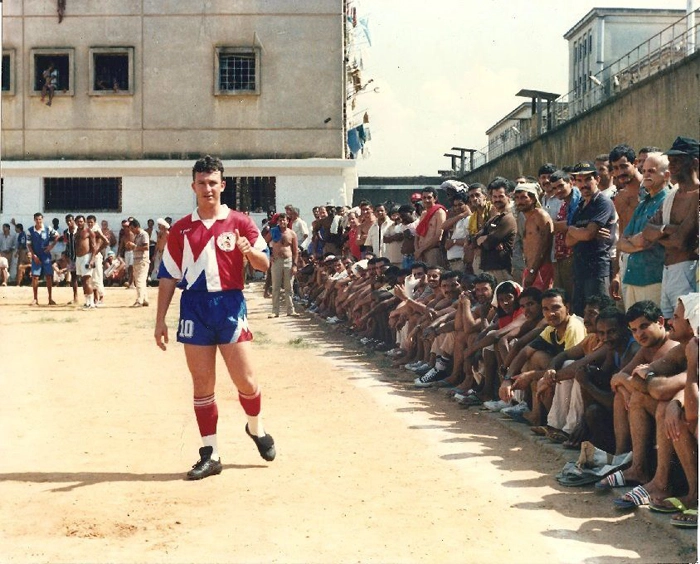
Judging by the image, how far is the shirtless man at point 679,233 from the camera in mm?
6582

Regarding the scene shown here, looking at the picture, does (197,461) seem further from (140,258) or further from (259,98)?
(259,98)

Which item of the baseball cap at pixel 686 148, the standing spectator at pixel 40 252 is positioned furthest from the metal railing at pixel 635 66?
the standing spectator at pixel 40 252

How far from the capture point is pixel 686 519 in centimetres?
532

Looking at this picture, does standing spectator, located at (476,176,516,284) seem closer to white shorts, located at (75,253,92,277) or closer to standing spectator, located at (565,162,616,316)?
standing spectator, located at (565,162,616,316)

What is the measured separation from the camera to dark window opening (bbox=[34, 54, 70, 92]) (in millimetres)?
25594

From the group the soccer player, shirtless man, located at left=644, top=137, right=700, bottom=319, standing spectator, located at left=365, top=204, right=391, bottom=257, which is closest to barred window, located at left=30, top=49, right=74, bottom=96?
standing spectator, located at left=365, top=204, right=391, bottom=257

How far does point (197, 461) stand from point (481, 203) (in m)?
5.65

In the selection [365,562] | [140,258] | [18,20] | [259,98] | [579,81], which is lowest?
[365,562]

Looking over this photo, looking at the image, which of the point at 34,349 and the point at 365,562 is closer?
the point at 365,562

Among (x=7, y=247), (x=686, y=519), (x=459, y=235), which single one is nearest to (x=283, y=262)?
(x=459, y=235)

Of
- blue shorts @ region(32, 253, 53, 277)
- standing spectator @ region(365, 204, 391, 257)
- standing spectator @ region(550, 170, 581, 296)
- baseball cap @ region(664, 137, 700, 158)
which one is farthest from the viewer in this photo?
blue shorts @ region(32, 253, 53, 277)

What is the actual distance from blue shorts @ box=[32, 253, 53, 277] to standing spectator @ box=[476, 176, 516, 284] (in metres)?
11.7

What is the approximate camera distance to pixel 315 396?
392 inches

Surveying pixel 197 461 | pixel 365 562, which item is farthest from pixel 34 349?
pixel 365 562
